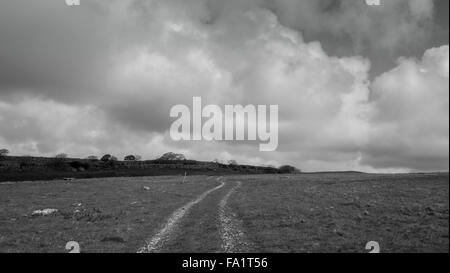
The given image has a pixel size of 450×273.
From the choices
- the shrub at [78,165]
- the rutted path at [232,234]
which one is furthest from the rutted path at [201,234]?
the shrub at [78,165]

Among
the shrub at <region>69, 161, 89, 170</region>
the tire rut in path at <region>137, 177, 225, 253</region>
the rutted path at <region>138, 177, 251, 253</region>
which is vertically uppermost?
the shrub at <region>69, 161, 89, 170</region>

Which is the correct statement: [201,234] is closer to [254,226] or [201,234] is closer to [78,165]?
[254,226]

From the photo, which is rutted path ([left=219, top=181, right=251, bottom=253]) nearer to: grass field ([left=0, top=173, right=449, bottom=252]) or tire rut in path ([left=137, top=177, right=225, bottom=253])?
grass field ([left=0, top=173, right=449, bottom=252])

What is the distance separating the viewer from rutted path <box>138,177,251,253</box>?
21.0 m

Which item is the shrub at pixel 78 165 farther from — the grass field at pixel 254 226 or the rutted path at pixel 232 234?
the rutted path at pixel 232 234

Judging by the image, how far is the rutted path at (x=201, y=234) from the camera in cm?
2102

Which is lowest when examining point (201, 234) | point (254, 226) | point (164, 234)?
point (164, 234)

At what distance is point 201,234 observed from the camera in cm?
2455

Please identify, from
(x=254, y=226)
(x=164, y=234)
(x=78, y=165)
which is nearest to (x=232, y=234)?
(x=254, y=226)

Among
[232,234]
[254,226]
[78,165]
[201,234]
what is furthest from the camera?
[78,165]

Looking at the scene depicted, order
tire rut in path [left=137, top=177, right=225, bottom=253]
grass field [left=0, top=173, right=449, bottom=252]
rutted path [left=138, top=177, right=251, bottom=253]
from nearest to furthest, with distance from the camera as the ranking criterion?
grass field [left=0, top=173, right=449, bottom=252], rutted path [left=138, top=177, right=251, bottom=253], tire rut in path [left=137, top=177, right=225, bottom=253]

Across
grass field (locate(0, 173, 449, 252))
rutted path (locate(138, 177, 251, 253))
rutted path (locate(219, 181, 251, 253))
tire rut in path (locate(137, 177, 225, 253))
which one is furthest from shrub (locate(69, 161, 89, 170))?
rutted path (locate(219, 181, 251, 253))
